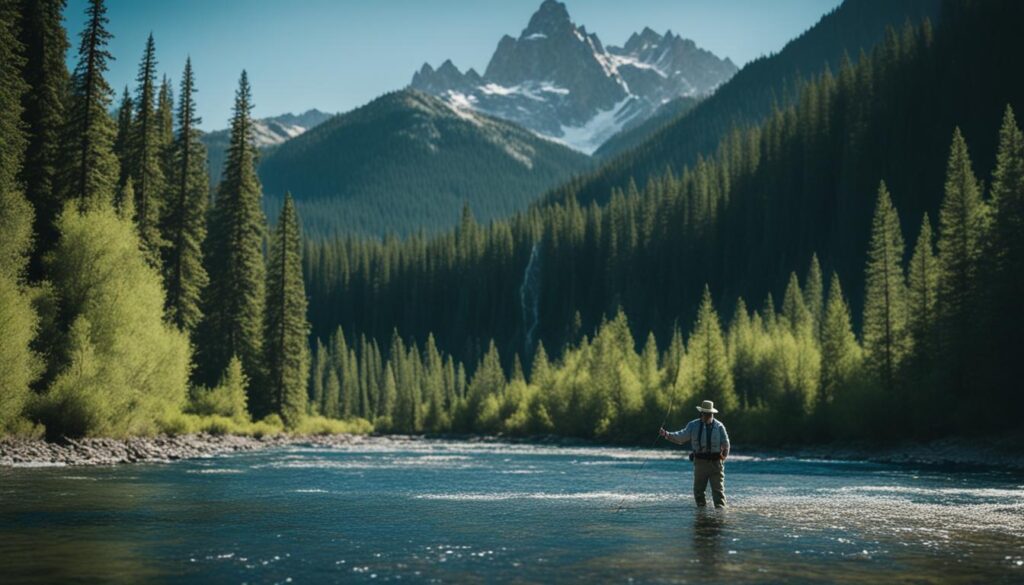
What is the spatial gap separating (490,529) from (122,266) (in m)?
32.3

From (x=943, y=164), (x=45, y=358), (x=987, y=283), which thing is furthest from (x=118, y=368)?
(x=943, y=164)

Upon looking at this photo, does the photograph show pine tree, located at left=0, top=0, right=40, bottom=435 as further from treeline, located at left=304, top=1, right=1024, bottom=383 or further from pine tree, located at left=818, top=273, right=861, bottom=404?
treeline, located at left=304, top=1, right=1024, bottom=383

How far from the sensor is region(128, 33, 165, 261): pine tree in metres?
64.1

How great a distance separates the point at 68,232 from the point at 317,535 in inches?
1252

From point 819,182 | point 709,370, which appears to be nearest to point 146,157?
point 709,370

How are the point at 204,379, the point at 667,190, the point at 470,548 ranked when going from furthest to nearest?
the point at 667,190 → the point at 204,379 → the point at 470,548

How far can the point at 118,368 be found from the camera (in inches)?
1731

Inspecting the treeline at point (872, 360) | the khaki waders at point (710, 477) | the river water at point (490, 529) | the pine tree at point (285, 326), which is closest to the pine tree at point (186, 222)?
the pine tree at point (285, 326)

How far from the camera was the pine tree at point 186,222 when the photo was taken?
68125 millimetres

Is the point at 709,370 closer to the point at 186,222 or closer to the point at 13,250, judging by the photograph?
the point at 186,222

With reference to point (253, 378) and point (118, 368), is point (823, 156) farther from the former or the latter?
point (118, 368)

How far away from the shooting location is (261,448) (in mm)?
63031

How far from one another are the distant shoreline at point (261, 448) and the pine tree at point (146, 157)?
15838mm

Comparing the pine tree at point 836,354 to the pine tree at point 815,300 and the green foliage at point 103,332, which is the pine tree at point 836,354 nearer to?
the pine tree at point 815,300
